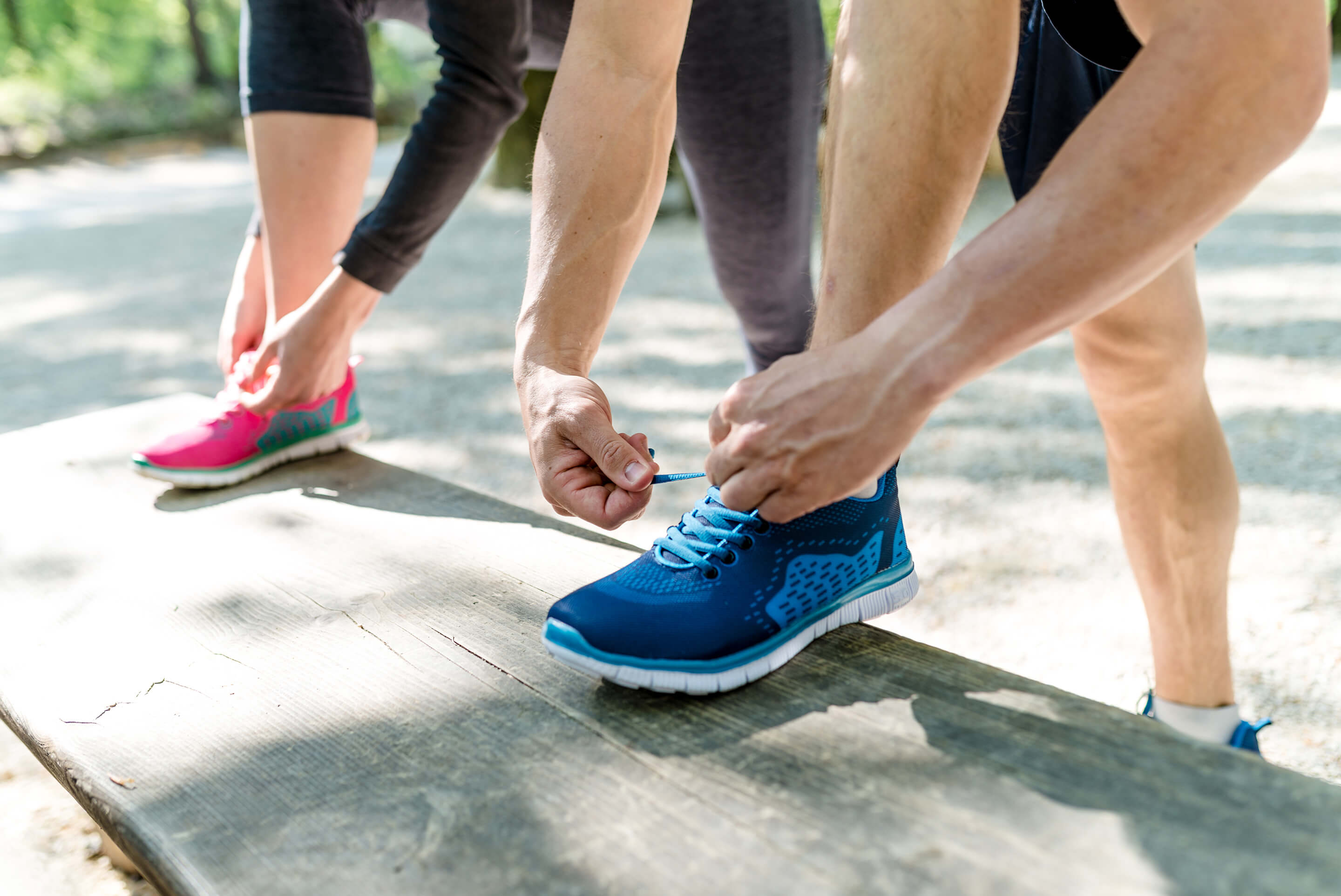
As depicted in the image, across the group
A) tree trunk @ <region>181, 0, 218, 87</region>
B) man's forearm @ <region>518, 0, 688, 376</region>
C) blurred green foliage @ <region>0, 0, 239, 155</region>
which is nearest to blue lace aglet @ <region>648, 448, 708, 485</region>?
man's forearm @ <region>518, 0, 688, 376</region>

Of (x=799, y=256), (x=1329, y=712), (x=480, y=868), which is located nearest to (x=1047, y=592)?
(x=1329, y=712)

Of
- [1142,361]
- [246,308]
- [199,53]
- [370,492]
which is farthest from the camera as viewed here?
[199,53]

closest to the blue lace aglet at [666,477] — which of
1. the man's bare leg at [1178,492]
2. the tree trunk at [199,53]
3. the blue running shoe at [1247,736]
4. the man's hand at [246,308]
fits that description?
the man's bare leg at [1178,492]

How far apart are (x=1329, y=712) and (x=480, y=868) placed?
125cm

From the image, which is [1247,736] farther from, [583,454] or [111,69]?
[111,69]

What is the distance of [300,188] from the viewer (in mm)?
1729

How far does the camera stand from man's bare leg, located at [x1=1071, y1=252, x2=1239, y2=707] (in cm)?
110

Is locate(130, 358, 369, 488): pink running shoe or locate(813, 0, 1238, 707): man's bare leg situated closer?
locate(813, 0, 1238, 707): man's bare leg

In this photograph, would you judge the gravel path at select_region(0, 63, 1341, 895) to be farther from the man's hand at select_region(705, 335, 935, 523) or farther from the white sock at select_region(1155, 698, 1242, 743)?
the man's hand at select_region(705, 335, 935, 523)

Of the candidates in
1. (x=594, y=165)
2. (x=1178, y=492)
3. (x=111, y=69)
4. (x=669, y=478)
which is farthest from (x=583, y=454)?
(x=111, y=69)

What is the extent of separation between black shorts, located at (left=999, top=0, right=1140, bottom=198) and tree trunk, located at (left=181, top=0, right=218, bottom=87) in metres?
17.4

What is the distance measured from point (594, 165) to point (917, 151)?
0.36 metres

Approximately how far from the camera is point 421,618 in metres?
1.11

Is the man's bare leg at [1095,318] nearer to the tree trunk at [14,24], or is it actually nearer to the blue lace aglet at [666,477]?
the blue lace aglet at [666,477]
